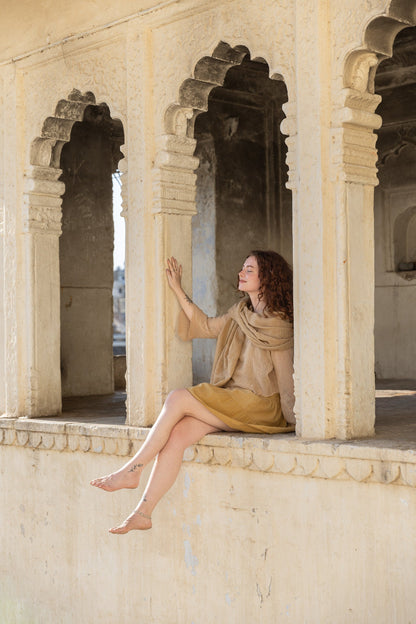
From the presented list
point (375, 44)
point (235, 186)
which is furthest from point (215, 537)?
point (235, 186)

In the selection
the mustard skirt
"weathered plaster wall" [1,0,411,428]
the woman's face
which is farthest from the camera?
the woman's face

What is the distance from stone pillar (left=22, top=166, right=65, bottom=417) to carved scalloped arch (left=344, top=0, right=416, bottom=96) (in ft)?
9.44

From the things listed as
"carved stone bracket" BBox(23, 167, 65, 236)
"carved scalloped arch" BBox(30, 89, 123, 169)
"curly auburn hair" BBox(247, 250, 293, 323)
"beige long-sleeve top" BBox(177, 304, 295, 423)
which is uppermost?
"carved scalloped arch" BBox(30, 89, 123, 169)

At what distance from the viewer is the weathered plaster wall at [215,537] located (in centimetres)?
515

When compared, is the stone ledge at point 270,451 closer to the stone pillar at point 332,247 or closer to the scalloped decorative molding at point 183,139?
the stone pillar at point 332,247

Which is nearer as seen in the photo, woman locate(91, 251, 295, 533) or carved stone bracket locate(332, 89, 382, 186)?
carved stone bracket locate(332, 89, 382, 186)

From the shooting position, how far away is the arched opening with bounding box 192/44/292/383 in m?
10.4

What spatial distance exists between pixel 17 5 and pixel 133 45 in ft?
4.55

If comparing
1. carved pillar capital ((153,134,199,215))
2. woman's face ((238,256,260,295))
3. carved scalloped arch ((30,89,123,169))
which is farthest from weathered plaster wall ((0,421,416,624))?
carved scalloped arch ((30,89,123,169))

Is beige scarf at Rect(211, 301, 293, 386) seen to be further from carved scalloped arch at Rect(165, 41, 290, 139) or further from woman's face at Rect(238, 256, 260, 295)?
carved scalloped arch at Rect(165, 41, 290, 139)

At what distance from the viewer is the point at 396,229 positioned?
1052 cm

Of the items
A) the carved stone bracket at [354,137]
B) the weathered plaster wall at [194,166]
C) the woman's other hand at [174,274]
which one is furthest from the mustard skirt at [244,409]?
the carved stone bracket at [354,137]

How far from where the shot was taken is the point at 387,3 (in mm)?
5277

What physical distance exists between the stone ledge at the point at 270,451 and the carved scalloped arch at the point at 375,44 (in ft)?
6.58
